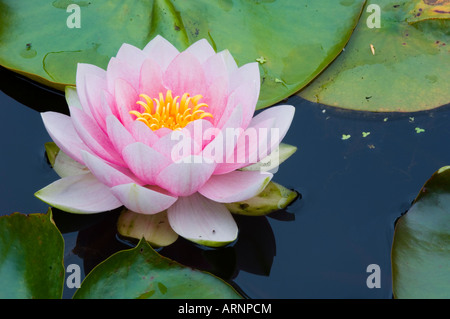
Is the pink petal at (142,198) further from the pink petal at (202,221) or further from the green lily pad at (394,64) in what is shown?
the green lily pad at (394,64)

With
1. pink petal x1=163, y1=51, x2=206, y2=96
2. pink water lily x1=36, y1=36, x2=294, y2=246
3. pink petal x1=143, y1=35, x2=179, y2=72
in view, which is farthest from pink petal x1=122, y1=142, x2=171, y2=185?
pink petal x1=143, y1=35, x2=179, y2=72

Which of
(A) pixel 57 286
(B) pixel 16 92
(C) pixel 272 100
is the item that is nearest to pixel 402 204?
(C) pixel 272 100

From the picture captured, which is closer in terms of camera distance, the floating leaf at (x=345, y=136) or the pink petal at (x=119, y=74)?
the pink petal at (x=119, y=74)

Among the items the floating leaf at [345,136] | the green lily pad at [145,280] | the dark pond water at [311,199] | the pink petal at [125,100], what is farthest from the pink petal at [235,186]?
the floating leaf at [345,136]

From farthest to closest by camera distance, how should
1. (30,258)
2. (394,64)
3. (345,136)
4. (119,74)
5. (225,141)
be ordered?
(394,64) < (345,136) < (119,74) < (225,141) < (30,258)

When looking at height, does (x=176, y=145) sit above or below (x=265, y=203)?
above

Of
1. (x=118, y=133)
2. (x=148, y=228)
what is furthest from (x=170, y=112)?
(x=148, y=228)

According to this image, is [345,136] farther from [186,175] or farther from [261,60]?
[186,175]

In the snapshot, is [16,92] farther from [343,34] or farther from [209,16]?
[343,34]

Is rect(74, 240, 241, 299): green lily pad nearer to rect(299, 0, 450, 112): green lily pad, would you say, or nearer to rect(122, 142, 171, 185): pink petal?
rect(122, 142, 171, 185): pink petal
